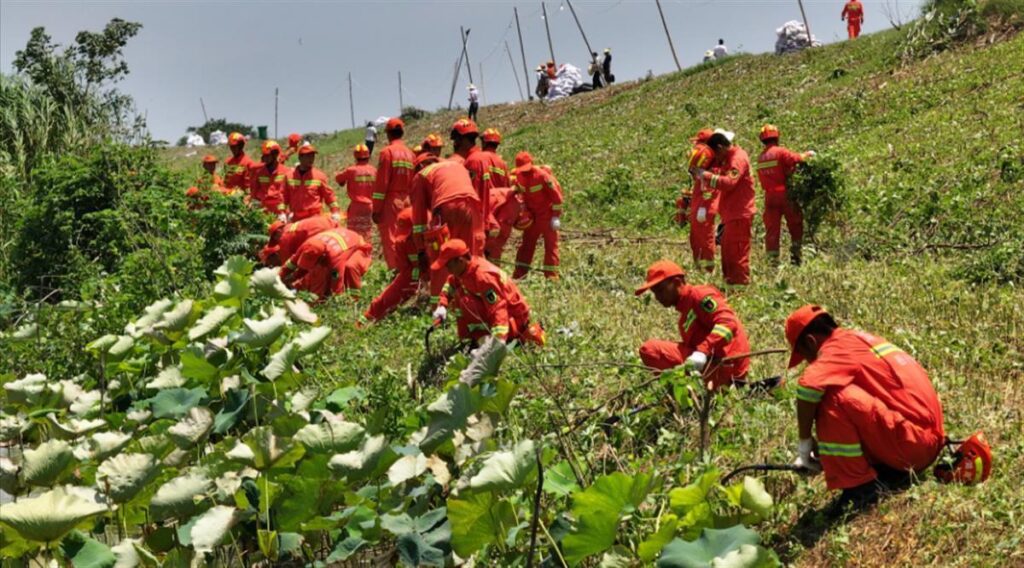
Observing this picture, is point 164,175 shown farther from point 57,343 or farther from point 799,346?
point 799,346

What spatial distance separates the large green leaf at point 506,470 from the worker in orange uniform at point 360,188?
882 centimetres

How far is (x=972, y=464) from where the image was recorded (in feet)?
13.8

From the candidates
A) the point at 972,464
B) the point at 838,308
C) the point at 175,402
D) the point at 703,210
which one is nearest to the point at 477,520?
the point at 175,402

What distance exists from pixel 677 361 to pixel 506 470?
9.15 feet

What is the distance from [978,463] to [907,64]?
1761cm

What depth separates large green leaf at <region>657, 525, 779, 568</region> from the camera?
111 inches

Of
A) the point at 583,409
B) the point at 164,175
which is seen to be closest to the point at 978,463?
the point at 583,409

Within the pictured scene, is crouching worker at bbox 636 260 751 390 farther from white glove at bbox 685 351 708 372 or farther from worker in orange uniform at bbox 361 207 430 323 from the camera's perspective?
worker in orange uniform at bbox 361 207 430 323

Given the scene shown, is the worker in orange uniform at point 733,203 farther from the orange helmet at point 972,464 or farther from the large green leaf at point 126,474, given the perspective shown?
the large green leaf at point 126,474

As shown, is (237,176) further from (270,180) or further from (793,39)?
(793,39)

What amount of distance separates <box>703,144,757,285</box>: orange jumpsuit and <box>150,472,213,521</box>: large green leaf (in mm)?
6174

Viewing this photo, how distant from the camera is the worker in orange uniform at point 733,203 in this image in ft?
29.3

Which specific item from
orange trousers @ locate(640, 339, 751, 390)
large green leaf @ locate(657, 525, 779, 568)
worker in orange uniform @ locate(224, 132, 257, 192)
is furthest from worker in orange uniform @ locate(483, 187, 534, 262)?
large green leaf @ locate(657, 525, 779, 568)

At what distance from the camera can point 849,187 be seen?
1255cm
